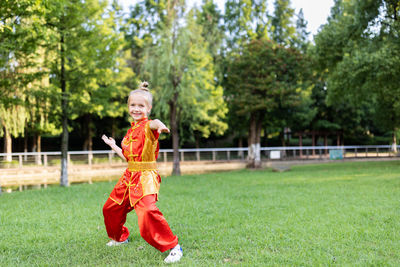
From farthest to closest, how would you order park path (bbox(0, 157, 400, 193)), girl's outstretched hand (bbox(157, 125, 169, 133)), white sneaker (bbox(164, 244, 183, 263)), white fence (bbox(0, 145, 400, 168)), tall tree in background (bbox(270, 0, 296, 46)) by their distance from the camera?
tall tree in background (bbox(270, 0, 296, 46)) < white fence (bbox(0, 145, 400, 168)) < park path (bbox(0, 157, 400, 193)) < white sneaker (bbox(164, 244, 183, 263)) < girl's outstretched hand (bbox(157, 125, 169, 133))

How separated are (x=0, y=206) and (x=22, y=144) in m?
24.9

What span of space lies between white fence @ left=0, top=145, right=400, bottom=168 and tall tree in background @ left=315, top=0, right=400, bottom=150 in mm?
8542

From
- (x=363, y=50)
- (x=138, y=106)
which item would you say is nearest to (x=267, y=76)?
(x=363, y=50)

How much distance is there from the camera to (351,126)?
3153cm

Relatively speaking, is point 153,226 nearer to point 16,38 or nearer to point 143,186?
point 143,186

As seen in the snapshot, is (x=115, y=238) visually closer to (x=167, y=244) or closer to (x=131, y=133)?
(x=167, y=244)

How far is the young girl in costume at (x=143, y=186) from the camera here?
3.87 m

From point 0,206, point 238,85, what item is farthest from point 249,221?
point 238,85

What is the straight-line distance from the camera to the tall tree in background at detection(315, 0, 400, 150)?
47.6 ft

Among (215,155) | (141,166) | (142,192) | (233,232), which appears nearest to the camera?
(142,192)

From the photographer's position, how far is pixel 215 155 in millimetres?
26109

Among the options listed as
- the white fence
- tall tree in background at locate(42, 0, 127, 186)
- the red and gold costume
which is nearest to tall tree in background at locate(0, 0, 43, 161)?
tall tree in background at locate(42, 0, 127, 186)

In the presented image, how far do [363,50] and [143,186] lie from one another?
47.7ft

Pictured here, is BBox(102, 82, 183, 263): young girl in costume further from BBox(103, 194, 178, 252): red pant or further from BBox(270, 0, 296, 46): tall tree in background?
BBox(270, 0, 296, 46): tall tree in background
